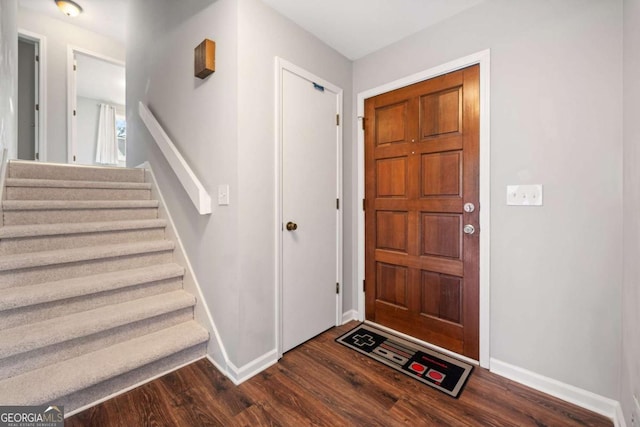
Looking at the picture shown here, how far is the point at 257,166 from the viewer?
1.76m

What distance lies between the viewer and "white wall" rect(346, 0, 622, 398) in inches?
54.2

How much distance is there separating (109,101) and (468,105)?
725 centimetres

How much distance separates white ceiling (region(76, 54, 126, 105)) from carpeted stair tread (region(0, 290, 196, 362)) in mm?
4085

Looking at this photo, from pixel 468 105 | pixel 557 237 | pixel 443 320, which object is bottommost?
pixel 443 320

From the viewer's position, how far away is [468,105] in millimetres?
1818

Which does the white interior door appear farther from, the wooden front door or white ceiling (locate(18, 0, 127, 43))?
white ceiling (locate(18, 0, 127, 43))

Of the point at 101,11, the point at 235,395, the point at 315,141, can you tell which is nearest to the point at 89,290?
the point at 235,395

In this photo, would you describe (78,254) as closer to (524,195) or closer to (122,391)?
(122,391)

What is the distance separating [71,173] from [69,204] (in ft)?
2.04

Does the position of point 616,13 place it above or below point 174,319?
above

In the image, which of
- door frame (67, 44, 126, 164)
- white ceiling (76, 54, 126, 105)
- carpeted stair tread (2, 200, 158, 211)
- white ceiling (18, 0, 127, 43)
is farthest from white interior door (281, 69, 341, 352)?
white ceiling (76, 54, 126, 105)

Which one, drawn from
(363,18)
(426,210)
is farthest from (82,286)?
(363,18)

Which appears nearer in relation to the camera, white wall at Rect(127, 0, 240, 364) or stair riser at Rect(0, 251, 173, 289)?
stair riser at Rect(0, 251, 173, 289)

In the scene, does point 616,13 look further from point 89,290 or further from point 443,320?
point 89,290
